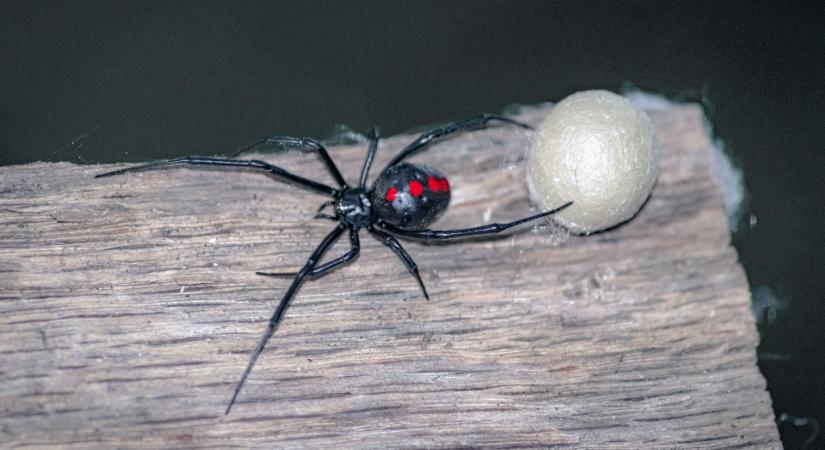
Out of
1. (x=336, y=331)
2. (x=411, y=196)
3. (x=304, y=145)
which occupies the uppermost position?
(x=304, y=145)

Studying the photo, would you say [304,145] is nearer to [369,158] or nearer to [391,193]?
[369,158]

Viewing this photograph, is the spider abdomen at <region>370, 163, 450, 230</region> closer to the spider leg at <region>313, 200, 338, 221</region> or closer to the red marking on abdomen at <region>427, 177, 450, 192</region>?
the red marking on abdomen at <region>427, 177, 450, 192</region>

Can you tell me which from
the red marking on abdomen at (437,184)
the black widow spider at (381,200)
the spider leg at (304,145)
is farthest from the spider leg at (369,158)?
the red marking on abdomen at (437,184)

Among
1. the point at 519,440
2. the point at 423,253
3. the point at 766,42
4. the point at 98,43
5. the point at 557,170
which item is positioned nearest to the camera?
the point at 519,440

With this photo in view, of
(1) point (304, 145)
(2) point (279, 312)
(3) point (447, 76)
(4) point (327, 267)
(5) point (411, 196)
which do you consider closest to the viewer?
(2) point (279, 312)

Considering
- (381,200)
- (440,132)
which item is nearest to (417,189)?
(381,200)

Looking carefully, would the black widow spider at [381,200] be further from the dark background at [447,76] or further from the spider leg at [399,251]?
the dark background at [447,76]

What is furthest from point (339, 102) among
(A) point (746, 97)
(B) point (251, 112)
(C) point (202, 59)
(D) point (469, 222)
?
(A) point (746, 97)

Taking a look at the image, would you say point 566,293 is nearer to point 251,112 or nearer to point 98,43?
point 251,112
